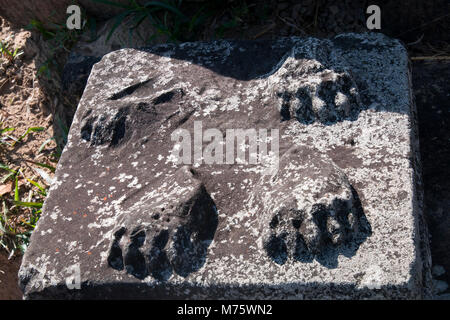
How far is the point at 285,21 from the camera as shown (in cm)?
312

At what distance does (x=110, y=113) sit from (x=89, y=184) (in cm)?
30

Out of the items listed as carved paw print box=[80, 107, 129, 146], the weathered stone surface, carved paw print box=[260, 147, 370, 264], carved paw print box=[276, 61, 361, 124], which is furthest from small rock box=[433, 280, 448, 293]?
carved paw print box=[80, 107, 129, 146]

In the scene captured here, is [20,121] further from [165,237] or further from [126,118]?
[165,237]

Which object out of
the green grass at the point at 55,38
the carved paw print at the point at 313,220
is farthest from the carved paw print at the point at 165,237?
the green grass at the point at 55,38

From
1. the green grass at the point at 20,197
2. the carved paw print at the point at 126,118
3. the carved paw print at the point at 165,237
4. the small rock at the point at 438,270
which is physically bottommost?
the green grass at the point at 20,197

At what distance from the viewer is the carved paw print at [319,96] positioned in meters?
1.95

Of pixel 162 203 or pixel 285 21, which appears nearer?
pixel 162 203


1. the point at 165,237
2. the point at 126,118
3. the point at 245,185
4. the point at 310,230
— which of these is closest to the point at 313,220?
the point at 310,230

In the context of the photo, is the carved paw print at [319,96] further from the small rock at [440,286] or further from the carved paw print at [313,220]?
the small rock at [440,286]

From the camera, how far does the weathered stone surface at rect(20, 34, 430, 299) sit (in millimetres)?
1607

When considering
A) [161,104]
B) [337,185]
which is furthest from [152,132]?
[337,185]

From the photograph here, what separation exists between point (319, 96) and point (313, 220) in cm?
51
